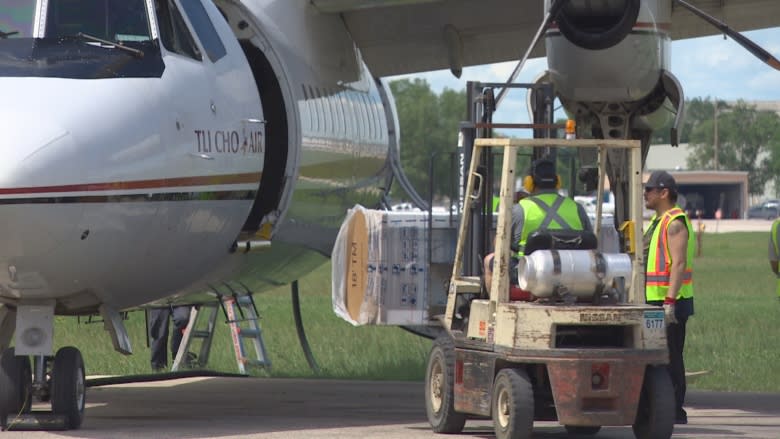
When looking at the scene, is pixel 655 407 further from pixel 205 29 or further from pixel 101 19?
pixel 101 19

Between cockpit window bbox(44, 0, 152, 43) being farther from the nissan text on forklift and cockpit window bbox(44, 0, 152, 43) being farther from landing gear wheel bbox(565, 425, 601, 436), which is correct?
landing gear wheel bbox(565, 425, 601, 436)

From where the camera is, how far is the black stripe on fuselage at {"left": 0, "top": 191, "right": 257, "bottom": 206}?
9.19 metres

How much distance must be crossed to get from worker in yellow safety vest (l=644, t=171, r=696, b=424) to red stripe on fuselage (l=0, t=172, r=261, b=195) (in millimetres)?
3005

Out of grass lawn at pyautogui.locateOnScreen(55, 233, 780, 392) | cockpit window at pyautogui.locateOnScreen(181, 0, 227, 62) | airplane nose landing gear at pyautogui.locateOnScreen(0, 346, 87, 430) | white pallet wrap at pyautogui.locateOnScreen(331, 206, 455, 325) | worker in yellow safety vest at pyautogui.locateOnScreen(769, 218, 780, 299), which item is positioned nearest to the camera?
airplane nose landing gear at pyautogui.locateOnScreen(0, 346, 87, 430)

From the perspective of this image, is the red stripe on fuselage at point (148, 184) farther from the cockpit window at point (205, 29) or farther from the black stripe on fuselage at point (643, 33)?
the black stripe on fuselage at point (643, 33)

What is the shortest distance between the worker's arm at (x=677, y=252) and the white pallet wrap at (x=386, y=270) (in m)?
1.74

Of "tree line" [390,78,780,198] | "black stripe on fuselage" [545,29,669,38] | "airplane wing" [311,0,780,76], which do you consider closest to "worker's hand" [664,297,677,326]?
"black stripe on fuselage" [545,29,669,38]

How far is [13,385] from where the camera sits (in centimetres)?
1029

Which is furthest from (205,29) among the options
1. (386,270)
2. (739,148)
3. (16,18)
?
(739,148)

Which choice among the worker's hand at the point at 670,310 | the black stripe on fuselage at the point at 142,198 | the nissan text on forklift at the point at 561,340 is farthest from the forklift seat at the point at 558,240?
the black stripe on fuselage at the point at 142,198

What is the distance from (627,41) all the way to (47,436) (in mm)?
5856

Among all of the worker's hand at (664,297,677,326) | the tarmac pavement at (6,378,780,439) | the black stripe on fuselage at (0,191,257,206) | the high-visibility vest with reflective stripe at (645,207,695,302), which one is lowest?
the tarmac pavement at (6,378,780,439)

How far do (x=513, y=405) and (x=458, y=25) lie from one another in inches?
267

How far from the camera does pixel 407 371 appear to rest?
17.8 m
